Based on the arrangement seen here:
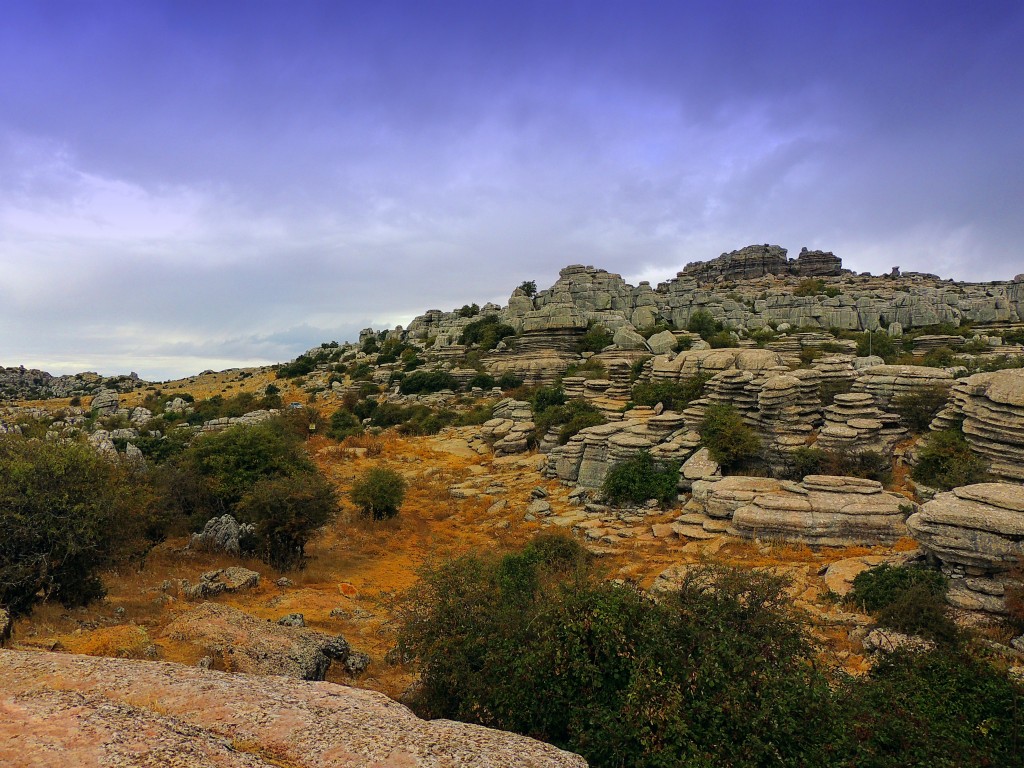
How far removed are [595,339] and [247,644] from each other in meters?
33.0

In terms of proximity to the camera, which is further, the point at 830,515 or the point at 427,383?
the point at 427,383

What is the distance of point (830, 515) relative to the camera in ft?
35.1

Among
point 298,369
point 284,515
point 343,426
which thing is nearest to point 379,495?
point 284,515

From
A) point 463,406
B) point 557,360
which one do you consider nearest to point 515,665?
point 463,406

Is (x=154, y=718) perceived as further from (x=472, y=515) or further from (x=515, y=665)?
(x=472, y=515)

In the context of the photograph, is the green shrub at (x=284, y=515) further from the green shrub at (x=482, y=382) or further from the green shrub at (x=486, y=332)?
the green shrub at (x=486, y=332)

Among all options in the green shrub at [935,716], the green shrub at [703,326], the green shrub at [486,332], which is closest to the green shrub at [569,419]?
the green shrub at [935,716]

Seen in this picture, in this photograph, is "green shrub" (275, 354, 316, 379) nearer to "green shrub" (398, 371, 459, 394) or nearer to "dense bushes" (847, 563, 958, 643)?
"green shrub" (398, 371, 459, 394)

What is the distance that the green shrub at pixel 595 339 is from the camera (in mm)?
36575

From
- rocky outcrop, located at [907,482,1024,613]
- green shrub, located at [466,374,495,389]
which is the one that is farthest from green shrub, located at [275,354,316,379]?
rocky outcrop, located at [907,482,1024,613]

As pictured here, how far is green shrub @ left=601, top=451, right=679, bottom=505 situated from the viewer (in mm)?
13914

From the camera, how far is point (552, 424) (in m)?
20.9

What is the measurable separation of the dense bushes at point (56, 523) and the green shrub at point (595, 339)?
31.1 m

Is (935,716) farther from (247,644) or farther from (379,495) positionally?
(379,495)
